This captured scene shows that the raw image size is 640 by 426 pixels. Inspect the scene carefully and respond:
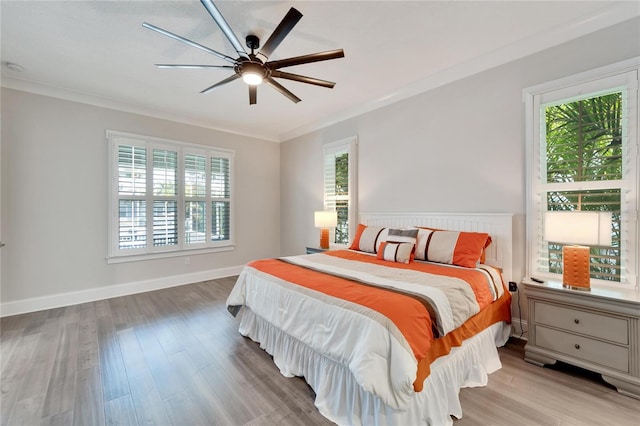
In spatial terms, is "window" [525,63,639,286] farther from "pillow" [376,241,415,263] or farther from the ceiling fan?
the ceiling fan

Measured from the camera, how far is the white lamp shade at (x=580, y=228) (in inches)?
74.4

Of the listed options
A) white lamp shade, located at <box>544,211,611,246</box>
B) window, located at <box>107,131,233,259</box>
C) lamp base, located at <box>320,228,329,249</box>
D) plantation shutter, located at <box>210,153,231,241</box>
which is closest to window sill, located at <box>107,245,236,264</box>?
window, located at <box>107,131,233,259</box>

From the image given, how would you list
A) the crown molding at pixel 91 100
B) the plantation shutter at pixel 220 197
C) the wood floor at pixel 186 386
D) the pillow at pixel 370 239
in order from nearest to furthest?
the wood floor at pixel 186 386, the pillow at pixel 370 239, the crown molding at pixel 91 100, the plantation shutter at pixel 220 197

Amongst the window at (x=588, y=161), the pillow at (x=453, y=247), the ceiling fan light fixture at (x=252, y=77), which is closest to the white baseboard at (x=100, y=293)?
the ceiling fan light fixture at (x=252, y=77)

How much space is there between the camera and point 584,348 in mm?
1966

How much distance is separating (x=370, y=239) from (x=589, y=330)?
6.55ft

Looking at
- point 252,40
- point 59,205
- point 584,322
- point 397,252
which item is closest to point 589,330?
point 584,322

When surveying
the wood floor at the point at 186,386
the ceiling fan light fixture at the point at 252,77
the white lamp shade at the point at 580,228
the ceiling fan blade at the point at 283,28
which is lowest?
the wood floor at the point at 186,386

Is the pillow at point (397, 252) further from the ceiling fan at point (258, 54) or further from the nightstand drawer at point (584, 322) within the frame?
the ceiling fan at point (258, 54)

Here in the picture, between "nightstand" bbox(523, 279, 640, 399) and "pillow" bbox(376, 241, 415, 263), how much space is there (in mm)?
968

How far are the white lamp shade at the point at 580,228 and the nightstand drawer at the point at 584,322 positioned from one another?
→ 0.53m

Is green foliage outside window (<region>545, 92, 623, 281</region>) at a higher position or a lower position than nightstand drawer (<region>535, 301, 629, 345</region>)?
higher

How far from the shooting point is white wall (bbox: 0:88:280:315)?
3.31m

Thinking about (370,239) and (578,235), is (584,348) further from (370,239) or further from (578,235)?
(370,239)
